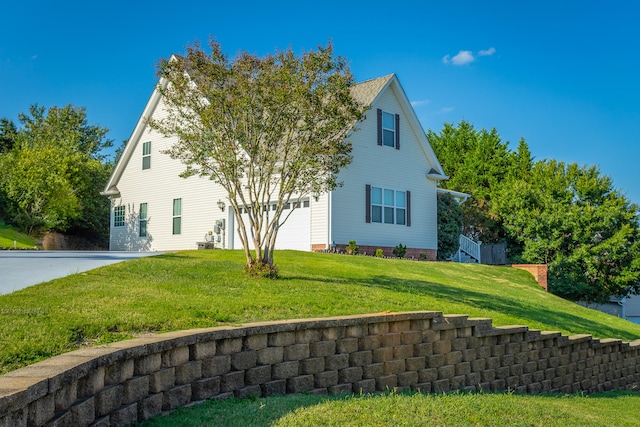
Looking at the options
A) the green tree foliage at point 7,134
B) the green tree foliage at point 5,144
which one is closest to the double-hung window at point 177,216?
the green tree foliage at point 5,144

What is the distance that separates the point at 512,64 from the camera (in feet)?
66.7

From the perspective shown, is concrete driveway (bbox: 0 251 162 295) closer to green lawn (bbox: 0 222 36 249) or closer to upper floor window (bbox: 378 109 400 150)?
upper floor window (bbox: 378 109 400 150)

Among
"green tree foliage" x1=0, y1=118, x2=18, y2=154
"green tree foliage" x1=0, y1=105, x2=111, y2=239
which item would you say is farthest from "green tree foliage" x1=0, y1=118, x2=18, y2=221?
"green tree foliage" x1=0, y1=105, x2=111, y2=239

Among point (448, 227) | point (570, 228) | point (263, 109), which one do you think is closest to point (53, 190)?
point (448, 227)

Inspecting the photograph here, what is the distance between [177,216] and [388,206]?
310 inches

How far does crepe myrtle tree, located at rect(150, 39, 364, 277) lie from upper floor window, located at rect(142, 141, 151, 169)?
1434 centimetres

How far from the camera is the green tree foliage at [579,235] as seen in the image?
2250cm

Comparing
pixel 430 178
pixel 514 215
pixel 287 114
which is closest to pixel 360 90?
pixel 430 178

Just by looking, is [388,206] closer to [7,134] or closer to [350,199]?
[350,199]

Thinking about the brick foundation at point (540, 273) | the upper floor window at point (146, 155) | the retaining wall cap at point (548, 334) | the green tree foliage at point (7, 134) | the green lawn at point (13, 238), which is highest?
the green tree foliage at point (7, 134)

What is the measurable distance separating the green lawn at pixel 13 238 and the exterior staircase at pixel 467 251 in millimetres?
17399

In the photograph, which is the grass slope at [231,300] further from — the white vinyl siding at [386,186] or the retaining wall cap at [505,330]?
the white vinyl siding at [386,186]

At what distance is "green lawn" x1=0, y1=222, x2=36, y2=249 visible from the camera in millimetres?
25812

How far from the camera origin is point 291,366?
20.5ft
